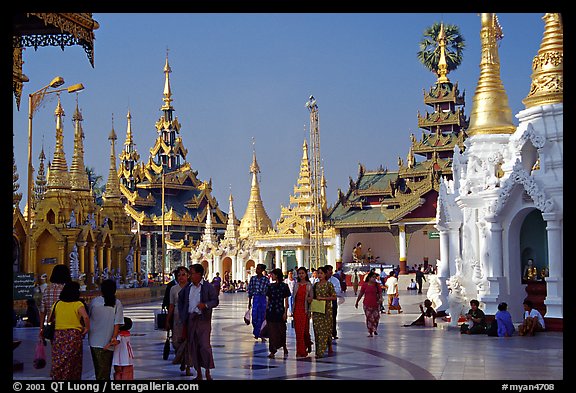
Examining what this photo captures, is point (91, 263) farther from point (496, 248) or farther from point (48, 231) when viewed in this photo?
point (496, 248)

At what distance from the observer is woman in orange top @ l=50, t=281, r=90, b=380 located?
10297mm

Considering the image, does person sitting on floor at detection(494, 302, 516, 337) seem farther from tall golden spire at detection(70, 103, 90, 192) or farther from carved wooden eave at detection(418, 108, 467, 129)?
carved wooden eave at detection(418, 108, 467, 129)

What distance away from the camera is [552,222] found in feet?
60.0

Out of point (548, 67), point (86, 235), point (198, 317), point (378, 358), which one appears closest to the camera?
point (198, 317)

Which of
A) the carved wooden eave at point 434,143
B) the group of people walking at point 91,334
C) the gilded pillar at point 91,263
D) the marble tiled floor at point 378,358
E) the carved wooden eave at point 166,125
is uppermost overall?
the carved wooden eave at point 166,125

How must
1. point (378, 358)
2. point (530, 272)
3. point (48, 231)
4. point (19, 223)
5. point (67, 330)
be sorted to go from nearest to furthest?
1. point (67, 330)
2. point (378, 358)
3. point (530, 272)
4. point (19, 223)
5. point (48, 231)

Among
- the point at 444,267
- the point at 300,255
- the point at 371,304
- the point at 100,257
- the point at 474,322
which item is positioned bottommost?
the point at 474,322

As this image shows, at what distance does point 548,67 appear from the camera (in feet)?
65.1

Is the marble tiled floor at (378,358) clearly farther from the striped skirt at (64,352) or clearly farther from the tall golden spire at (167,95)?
the tall golden spire at (167,95)

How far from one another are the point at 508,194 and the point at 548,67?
279 centimetres

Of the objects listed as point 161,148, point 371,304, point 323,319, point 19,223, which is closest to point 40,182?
point 19,223

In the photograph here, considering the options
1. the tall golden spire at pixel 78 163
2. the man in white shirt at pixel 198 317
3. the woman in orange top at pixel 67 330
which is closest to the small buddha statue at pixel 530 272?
the man in white shirt at pixel 198 317

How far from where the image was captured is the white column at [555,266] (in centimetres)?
1820

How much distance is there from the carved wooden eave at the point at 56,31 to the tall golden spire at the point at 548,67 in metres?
8.94
